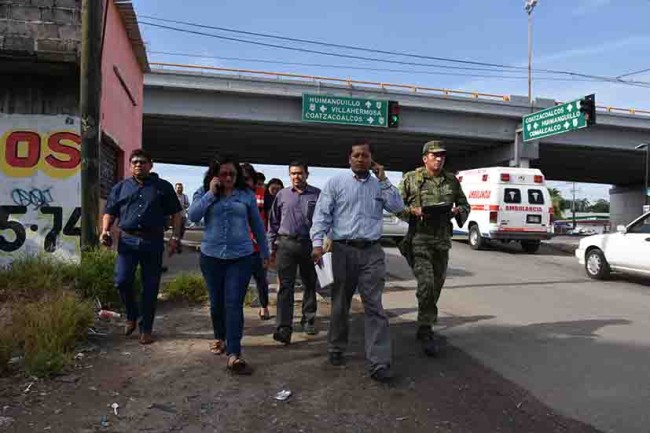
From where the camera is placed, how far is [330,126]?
87.5 feet

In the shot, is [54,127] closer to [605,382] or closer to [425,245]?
[425,245]

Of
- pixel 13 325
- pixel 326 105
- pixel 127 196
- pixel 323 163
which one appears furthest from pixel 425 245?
pixel 323 163

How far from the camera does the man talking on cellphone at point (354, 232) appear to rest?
15.3 ft

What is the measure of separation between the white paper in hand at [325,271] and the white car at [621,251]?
24.1 ft

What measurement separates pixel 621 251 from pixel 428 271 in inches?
262

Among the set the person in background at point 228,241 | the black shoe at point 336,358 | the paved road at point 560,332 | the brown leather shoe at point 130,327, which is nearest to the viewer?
the paved road at point 560,332

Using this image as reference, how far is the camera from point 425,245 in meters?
5.42

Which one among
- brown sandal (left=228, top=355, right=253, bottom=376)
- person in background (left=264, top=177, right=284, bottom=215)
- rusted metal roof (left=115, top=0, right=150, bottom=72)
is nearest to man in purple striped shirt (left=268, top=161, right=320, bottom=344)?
brown sandal (left=228, top=355, right=253, bottom=376)

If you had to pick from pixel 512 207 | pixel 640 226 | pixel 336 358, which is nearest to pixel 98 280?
pixel 336 358

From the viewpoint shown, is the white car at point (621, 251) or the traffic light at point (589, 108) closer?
the white car at point (621, 251)

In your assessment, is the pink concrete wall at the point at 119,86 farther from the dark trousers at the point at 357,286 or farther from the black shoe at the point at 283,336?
the dark trousers at the point at 357,286

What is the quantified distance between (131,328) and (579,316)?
5.24 m

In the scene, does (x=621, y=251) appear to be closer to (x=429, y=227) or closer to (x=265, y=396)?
(x=429, y=227)

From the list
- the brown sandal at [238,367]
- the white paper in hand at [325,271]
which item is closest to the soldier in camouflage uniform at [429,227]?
the white paper in hand at [325,271]
